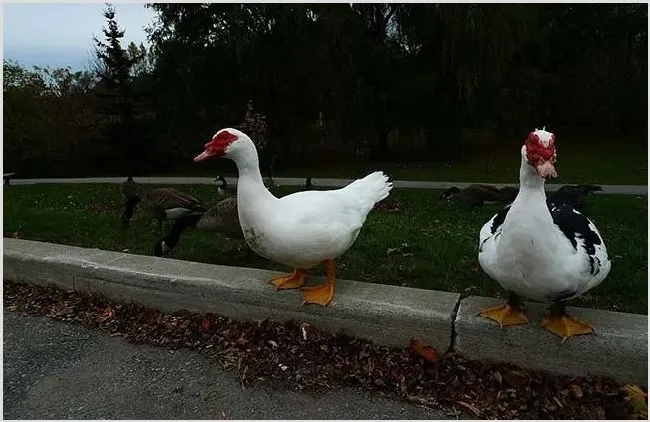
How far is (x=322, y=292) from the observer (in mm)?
3389

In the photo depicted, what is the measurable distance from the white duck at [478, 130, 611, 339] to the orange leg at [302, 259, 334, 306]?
1.03m

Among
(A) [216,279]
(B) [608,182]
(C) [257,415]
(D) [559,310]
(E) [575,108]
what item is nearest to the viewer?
(C) [257,415]

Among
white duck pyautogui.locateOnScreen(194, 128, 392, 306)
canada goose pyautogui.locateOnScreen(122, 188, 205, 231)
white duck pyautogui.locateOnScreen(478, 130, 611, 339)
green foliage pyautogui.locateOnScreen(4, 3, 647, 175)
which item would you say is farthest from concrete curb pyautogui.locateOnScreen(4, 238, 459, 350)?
green foliage pyautogui.locateOnScreen(4, 3, 647, 175)

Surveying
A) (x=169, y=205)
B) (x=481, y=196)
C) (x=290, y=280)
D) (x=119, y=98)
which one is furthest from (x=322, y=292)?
(x=119, y=98)

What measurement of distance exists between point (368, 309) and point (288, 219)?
2.41ft

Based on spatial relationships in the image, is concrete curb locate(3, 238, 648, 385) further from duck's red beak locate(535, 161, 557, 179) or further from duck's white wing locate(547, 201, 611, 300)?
duck's red beak locate(535, 161, 557, 179)

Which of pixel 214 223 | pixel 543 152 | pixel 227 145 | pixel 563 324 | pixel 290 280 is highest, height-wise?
pixel 227 145

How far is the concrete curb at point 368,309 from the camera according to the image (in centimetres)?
272

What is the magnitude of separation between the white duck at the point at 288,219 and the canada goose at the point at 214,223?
1436 millimetres

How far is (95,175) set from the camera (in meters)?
19.7

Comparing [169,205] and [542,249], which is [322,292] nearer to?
[542,249]

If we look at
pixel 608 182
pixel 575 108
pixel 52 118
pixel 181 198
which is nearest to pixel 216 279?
pixel 181 198

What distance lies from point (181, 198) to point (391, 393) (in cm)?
414

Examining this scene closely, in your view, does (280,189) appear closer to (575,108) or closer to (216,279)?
(216,279)
